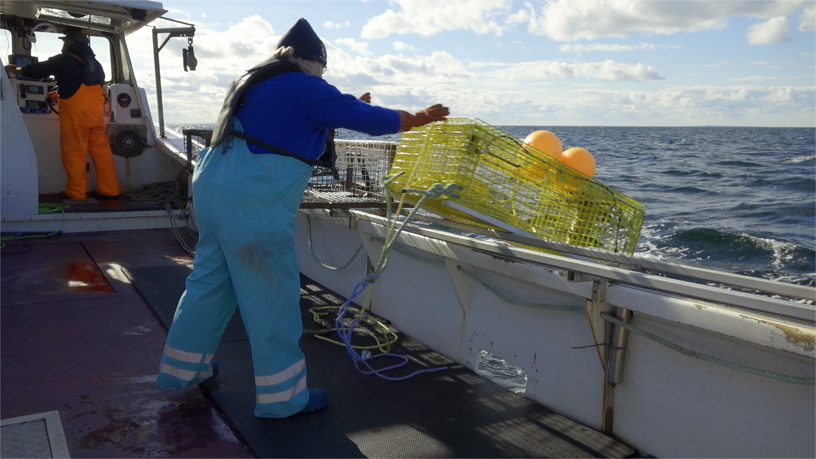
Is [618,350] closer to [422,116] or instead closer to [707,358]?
[707,358]

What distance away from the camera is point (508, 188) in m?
3.41

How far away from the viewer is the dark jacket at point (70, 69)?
6.21 meters

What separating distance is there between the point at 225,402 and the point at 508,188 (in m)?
1.82

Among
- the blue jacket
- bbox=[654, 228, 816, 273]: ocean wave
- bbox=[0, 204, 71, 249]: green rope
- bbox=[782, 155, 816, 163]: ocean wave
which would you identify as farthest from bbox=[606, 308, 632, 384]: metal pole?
bbox=[782, 155, 816, 163]: ocean wave

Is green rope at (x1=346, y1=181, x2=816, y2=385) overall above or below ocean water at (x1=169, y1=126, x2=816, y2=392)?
above

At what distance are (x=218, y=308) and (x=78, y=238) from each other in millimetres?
3972

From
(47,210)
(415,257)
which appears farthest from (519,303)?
(47,210)

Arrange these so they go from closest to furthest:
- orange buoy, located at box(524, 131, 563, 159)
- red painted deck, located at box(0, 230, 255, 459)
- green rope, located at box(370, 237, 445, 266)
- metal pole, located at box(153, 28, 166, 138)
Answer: red painted deck, located at box(0, 230, 255, 459) < green rope, located at box(370, 237, 445, 266) < orange buoy, located at box(524, 131, 563, 159) < metal pole, located at box(153, 28, 166, 138)

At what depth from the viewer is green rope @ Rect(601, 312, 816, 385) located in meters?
2.07

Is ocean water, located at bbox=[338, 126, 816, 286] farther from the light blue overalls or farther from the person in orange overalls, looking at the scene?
the light blue overalls

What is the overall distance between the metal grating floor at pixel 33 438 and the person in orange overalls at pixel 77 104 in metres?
4.64

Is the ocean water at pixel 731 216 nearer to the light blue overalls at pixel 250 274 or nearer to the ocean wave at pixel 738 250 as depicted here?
the ocean wave at pixel 738 250

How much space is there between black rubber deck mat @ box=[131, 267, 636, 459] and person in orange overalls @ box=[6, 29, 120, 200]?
162 inches

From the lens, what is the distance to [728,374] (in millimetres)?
2322
